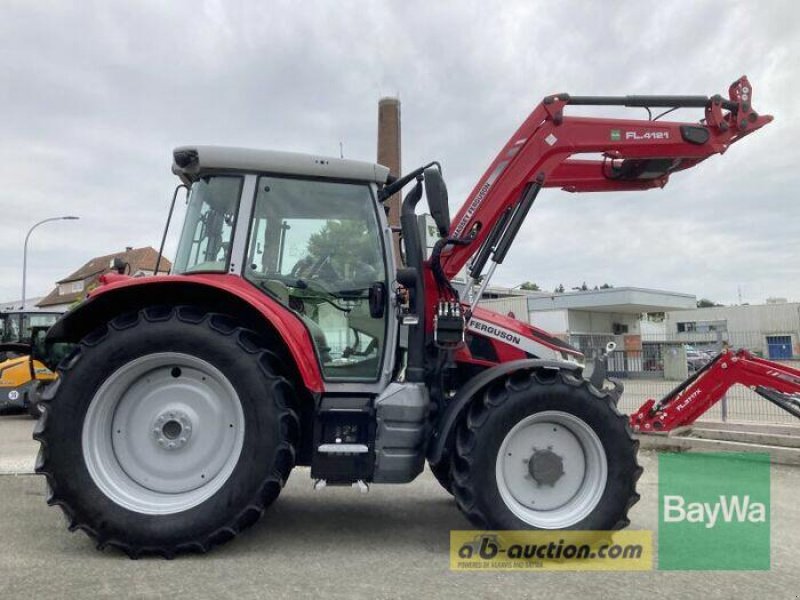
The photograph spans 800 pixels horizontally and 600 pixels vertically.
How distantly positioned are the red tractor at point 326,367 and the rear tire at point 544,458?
0.01 m

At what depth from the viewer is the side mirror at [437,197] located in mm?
3934

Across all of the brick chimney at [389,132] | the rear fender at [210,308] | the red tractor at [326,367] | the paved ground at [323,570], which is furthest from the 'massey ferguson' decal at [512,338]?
the brick chimney at [389,132]

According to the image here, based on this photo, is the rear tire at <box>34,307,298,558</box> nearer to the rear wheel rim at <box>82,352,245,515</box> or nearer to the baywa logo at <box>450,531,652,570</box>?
the rear wheel rim at <box>82,352,245,515</box>

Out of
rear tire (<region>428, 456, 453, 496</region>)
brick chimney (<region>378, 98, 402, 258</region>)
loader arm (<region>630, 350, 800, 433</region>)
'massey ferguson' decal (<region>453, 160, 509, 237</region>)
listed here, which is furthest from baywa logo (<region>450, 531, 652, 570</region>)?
brick chimney (<region>378, 98, 402, 258</region>)

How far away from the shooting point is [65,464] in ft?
12.1

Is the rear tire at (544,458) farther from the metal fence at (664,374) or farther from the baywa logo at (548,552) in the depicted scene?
the metal fence at (664,374)

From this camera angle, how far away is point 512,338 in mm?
4652

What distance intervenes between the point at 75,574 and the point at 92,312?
154cm

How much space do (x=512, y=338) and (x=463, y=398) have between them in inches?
32.8

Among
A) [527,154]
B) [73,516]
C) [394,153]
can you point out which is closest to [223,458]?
[73,516]

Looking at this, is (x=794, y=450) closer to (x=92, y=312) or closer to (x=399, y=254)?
(x=399, y=254)

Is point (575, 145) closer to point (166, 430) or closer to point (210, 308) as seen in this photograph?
point (210, 308)

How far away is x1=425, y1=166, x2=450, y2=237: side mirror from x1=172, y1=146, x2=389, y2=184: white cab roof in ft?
1.95

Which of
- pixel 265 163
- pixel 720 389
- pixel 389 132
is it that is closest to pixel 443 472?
pixel 265 163
